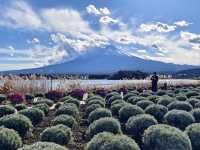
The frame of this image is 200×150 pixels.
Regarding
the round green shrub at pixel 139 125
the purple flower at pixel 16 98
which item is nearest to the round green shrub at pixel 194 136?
the round green shrub at pixel 139 125

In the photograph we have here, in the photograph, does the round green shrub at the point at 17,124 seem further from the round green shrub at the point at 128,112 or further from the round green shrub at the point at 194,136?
the round green shrub at the point at 194,136

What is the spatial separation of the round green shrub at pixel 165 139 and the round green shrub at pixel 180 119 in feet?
12.4

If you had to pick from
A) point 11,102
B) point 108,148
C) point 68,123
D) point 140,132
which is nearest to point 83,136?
point 68,123

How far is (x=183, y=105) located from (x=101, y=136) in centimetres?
905

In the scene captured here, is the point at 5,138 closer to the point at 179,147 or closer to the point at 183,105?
the point at 179,147

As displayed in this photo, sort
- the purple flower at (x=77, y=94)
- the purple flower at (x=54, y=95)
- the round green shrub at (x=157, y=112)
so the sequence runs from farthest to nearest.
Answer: the purple flower at (x=77, y=94) < the purple flower at (x=54, y=95) < the round green shrub at (x=157, y=112)

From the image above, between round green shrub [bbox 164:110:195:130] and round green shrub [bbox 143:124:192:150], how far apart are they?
3775 millimetres

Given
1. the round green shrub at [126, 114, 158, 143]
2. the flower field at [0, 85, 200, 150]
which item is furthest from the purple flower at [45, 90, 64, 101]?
the round green shrub at [126, 114, 158, 143]

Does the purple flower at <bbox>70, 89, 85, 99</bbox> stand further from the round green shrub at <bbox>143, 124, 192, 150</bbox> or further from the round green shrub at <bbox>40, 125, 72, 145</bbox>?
the round green shrub at <bbox>143, 124, 192, 150</bbox>

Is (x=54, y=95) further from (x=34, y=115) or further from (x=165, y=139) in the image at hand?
(x=165, y=139)

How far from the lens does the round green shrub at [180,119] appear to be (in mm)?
13906

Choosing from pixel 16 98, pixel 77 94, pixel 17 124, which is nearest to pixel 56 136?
pixel 17 124

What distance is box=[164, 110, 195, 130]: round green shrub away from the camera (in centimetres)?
1391

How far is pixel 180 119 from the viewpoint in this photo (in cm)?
1398
